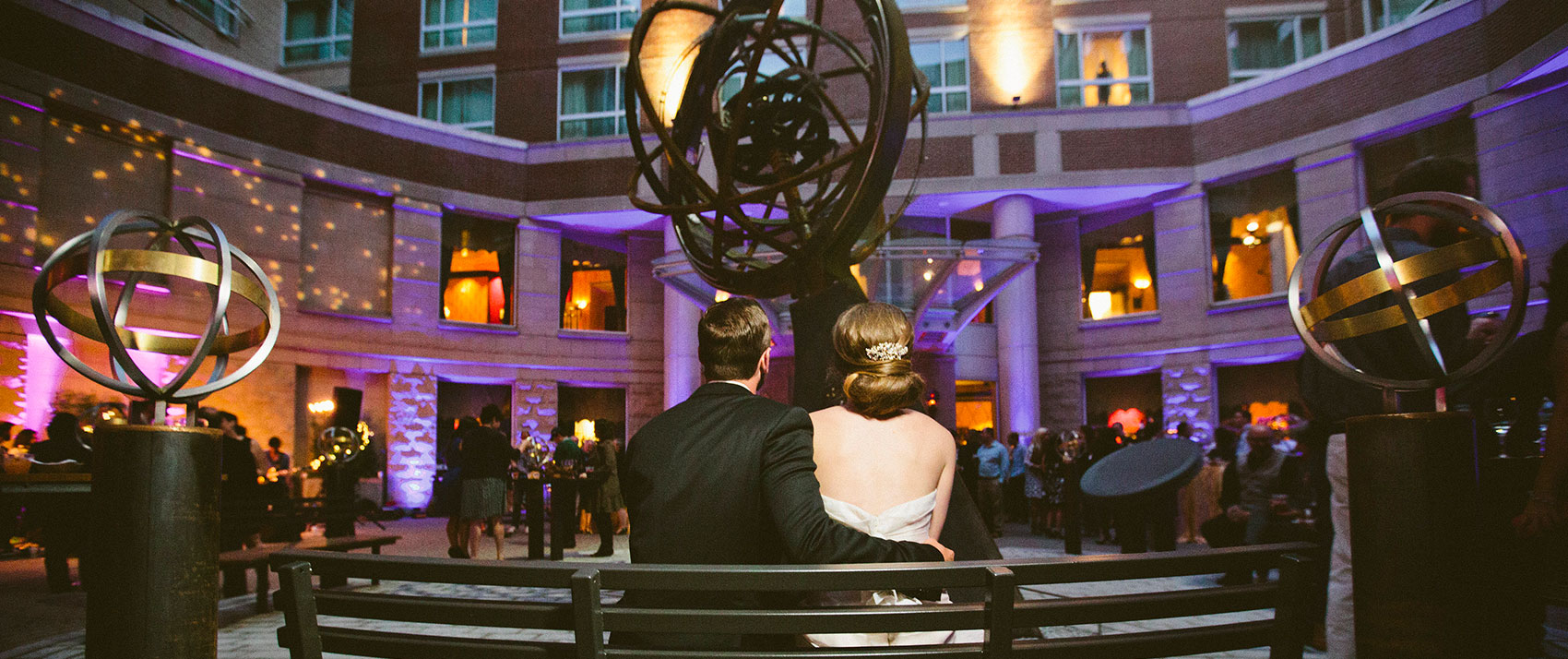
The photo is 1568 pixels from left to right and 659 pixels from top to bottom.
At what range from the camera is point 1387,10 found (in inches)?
691

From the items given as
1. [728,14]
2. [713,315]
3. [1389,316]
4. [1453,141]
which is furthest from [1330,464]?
[1453,141]

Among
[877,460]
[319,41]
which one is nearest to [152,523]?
[877,460]

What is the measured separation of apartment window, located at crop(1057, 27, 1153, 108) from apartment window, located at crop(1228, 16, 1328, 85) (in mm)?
1915

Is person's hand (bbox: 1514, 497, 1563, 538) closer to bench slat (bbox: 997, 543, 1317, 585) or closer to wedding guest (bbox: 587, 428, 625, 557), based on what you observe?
bench slat (bbox: 997, 543, 1317, 585)

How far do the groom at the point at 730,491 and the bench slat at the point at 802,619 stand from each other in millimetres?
215

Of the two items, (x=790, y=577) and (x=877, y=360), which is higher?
(x=877, y=360)

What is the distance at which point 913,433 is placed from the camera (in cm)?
275

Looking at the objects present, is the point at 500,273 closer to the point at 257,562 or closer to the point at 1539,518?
the point at 257,562

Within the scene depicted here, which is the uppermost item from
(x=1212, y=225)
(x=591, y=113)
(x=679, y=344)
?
(x=591, y=113)

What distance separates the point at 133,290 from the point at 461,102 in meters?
20.2

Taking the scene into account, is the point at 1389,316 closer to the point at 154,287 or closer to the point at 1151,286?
the point at 154,287

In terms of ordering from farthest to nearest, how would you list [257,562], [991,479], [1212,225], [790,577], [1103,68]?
1. [1103,68]
2. [1212,225]
3. [991,479]
4. [257,562]
5. [790,577]

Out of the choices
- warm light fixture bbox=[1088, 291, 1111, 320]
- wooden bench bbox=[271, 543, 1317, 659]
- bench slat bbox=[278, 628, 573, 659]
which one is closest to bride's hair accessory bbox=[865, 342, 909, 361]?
wooden bench bbox=[271, 543, 1317, 659]

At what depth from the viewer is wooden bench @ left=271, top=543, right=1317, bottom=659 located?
1.99 m
